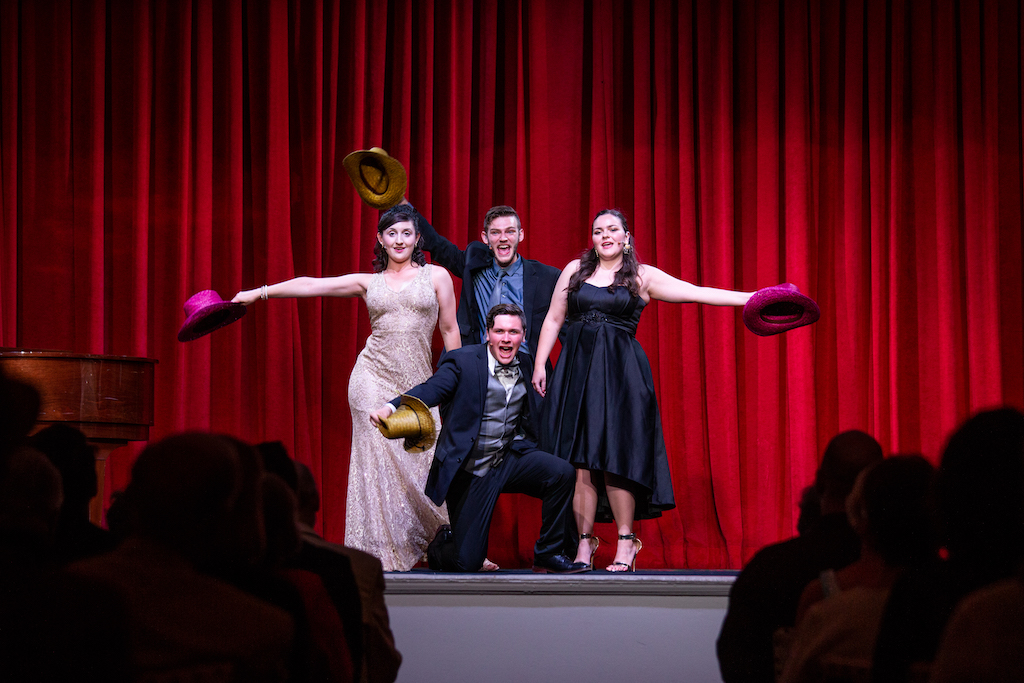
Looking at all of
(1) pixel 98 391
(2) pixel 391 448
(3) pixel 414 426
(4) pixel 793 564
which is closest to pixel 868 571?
(4) pixel 793 564

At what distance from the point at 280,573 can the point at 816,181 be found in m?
4.25

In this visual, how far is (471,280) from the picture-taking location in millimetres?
3844

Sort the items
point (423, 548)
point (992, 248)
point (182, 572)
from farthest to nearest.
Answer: point (992, 248), point (423, 548), point (182, 572)

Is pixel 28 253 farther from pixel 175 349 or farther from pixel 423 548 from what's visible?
pixel 423 548

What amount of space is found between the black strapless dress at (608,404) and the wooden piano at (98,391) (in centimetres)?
133

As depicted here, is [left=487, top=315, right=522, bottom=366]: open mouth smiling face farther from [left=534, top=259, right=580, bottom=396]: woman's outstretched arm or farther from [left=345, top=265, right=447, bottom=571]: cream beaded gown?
[left=345, top=265, right=447, bottom=571]: cream beaded gown

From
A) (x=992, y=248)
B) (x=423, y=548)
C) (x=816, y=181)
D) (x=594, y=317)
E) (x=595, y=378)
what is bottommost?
(x=423, y=548)

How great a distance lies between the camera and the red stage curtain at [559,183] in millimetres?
4621

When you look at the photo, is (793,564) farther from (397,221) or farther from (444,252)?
(444,252)

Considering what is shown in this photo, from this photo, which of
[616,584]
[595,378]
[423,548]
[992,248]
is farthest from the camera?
[992,248]

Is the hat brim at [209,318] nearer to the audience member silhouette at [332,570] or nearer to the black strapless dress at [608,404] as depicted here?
the black strapless dress at [608,404]

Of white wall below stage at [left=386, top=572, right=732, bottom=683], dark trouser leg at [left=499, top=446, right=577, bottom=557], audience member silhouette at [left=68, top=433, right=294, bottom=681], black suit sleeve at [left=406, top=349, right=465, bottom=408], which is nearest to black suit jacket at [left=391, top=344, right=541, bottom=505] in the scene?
black suit sleeve at [left=406, top=349, right=465, bottom=408]

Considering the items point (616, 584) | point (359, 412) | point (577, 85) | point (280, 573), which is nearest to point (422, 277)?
point (359, 412)

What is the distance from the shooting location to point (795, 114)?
15.5ft
